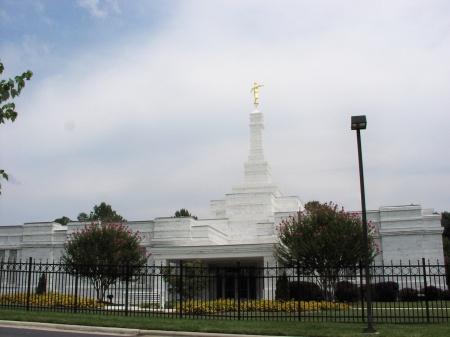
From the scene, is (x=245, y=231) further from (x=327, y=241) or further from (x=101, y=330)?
(x=101, y=330)

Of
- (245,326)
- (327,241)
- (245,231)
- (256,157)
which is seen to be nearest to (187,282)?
(327,241)

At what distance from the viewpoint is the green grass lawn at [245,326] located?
48.3 feet

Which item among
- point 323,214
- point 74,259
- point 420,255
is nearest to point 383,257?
point 420,255

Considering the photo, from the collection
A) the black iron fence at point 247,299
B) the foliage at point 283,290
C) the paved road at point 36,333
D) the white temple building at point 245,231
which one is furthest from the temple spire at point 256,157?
the paved road at point 36,333

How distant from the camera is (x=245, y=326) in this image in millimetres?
15750

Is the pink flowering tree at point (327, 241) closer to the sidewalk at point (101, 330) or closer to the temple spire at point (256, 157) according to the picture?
the sidewalk at point (101, 330)

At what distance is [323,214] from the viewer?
28484 mm

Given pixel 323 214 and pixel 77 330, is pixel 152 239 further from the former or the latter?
pixel 77 330

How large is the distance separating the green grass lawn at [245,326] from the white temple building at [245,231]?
1623cm

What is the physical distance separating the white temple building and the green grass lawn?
1623 centimetres

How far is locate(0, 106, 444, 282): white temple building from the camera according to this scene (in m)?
35.0

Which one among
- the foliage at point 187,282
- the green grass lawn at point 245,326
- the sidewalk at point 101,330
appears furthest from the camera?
the foliage at point 187,282

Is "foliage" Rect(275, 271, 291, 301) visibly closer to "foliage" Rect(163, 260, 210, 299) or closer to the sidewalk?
"foliage" Rect(163, 260, 210, 299)

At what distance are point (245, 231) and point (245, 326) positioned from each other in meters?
27.6
